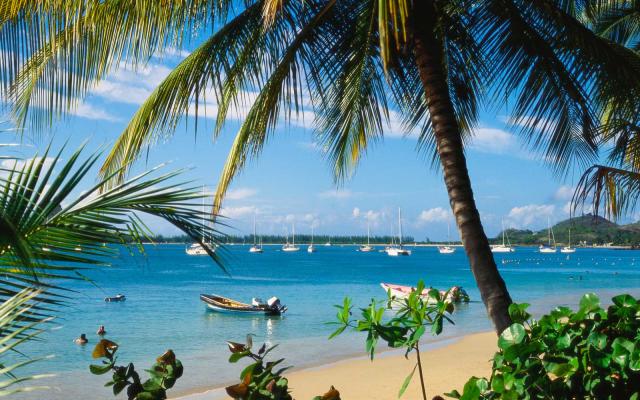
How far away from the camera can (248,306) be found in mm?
30188

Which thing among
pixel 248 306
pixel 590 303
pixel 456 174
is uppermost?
pixel 456 174

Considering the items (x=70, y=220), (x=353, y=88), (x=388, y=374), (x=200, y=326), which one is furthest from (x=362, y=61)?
(x=200, y=326)

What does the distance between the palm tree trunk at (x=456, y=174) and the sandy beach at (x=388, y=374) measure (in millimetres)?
8075

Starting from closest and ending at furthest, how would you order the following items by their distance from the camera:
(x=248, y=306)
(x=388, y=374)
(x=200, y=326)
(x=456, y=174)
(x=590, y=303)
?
(x=590, y=303) → (x=456, y=174) → (x=388, y=374) → (x=200, y=326) → (x=248, y=306)

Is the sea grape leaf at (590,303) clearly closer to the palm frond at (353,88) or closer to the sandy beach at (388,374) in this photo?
the palm frond at (353,88)

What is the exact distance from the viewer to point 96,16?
479cm

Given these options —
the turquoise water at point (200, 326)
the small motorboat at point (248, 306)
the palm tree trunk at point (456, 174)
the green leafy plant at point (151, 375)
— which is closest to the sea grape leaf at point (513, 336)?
the green leafy plant at point (151, 375)

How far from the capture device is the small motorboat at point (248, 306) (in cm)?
2964

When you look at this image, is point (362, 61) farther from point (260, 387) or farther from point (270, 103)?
point (260, 387)

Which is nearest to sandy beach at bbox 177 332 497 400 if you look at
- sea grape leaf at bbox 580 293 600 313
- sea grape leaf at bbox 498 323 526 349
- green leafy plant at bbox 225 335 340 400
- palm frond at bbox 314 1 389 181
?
palm frond at bbox 314 1 389 181

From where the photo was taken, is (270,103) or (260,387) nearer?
(260,387)

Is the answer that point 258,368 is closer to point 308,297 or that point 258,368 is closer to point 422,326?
point 422,326

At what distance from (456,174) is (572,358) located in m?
3.11

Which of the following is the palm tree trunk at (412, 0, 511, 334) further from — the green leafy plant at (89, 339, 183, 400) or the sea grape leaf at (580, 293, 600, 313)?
the green leafy plant at (89, 339, 183, 400)
